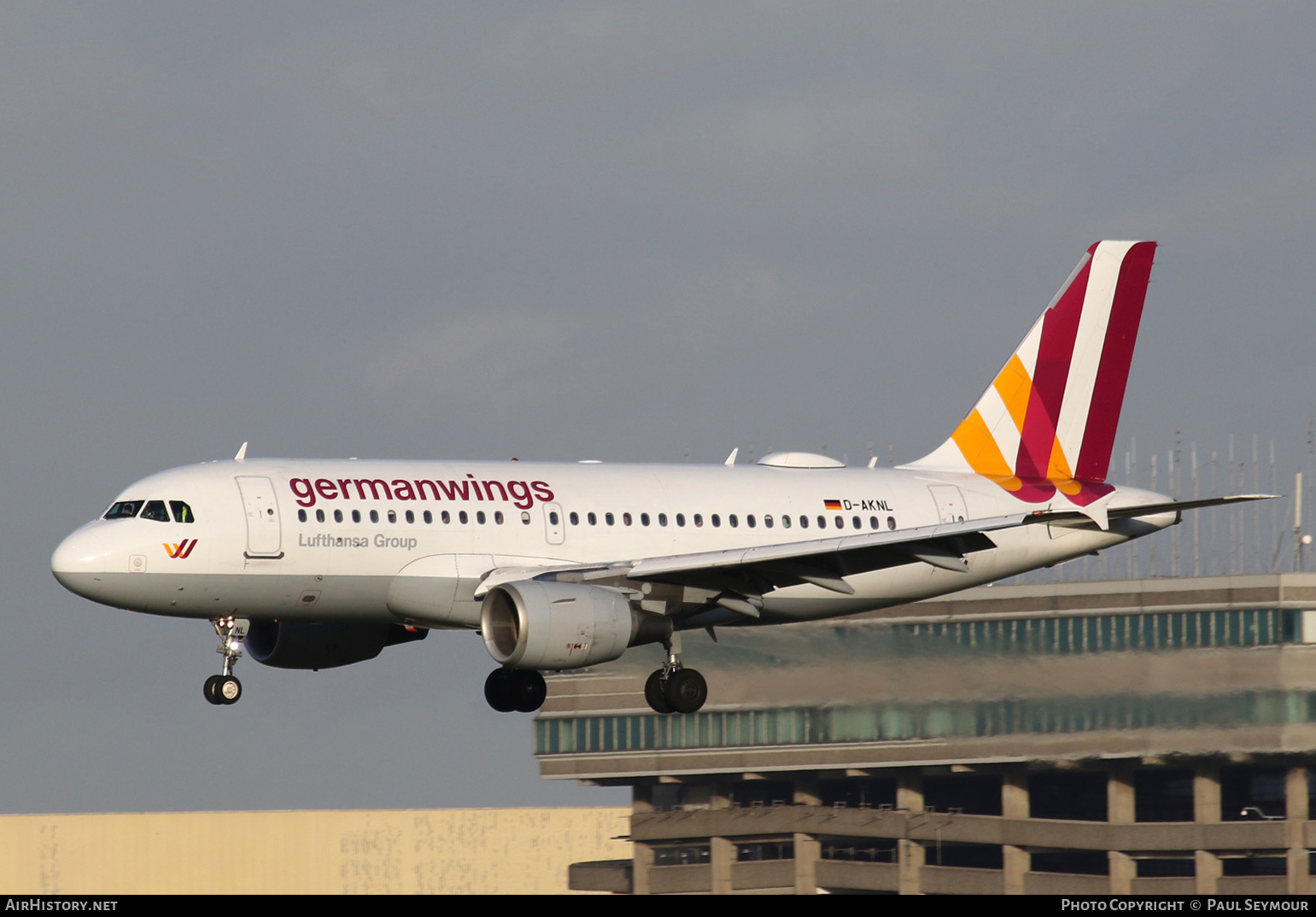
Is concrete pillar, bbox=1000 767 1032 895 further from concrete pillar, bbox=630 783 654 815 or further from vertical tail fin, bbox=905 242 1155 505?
vertical tail fin, bbox=905 242 1155 505

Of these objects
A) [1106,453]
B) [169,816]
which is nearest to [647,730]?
[169,816]

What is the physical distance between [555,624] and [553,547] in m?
3.01

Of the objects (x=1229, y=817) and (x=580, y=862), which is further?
(x=580, y=862)

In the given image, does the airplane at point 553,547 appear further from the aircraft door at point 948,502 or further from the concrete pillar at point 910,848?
the concrete pillar at point 910,848

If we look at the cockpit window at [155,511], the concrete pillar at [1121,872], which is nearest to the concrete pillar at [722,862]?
the concrete pillar at [1121,872]

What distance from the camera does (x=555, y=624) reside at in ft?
124

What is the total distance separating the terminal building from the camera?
62375 millimetres

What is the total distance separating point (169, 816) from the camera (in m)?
106

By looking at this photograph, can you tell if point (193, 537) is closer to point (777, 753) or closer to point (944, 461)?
point (944, 461)

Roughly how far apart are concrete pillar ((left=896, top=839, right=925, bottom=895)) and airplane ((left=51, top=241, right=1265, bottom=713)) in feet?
162

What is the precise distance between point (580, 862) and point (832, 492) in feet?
228

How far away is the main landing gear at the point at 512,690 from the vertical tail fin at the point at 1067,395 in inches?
393

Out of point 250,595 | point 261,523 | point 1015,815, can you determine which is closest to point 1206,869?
point 1015,815

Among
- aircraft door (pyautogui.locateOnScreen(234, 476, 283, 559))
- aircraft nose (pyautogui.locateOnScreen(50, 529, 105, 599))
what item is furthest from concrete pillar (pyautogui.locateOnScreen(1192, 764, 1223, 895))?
aircraft nose (pyautogui.locateOnScreen(50, 529, 105, 599))
